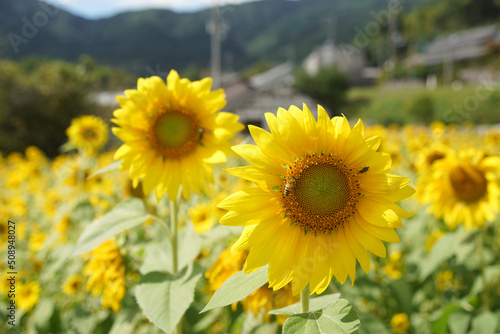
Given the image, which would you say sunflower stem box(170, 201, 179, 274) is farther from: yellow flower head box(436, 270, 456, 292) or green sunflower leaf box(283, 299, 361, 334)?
yellow flower head box(436, 270, 456, 292)

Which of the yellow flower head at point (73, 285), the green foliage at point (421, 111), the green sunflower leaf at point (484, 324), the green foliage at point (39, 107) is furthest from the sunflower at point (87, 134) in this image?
the green foliage at point (421, 111)

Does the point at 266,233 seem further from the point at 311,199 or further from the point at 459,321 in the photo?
the point at 459,321

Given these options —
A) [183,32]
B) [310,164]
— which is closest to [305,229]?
[310,164]

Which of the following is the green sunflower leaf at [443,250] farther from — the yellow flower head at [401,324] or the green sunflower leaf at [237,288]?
the green sunflower leaf at [237,288]

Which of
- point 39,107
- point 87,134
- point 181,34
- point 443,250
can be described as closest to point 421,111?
point 39,107

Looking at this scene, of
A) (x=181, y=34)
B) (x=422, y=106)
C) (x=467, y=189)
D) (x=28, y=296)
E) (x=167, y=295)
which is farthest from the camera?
(x=181, y=34)
